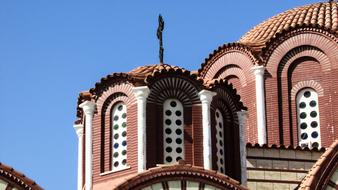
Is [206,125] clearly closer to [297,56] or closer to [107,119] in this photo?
[107,119]

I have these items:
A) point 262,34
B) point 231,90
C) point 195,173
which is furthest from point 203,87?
point 262,34

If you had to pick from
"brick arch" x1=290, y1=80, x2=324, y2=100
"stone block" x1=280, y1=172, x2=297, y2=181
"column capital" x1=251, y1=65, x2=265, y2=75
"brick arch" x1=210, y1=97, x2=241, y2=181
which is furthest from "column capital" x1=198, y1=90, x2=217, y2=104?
"brick arch" x1=290, y1=80, x2=324, y2=100

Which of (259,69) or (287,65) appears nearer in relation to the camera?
(259,69)

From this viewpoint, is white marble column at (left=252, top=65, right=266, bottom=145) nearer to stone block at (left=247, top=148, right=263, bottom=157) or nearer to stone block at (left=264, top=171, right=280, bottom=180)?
stone block at (left=247, top=148, right=263, bottom=157)

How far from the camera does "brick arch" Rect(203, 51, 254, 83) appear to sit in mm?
46844

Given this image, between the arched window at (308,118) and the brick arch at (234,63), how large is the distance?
2.09m

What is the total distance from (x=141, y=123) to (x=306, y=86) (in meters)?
7.85

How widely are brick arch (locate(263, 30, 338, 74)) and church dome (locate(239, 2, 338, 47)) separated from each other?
1.23 ft

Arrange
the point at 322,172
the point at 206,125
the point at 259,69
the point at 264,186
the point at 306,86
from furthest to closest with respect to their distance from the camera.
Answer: the point at 259,69
the point at 306,86
the point at 264,186
the point at 206,125
the point at 322,172

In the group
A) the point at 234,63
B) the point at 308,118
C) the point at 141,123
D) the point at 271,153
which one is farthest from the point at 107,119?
the point at 308,118

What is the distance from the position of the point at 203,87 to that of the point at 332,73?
629 centimetres

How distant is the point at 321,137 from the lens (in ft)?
148

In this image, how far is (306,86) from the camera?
4588cm

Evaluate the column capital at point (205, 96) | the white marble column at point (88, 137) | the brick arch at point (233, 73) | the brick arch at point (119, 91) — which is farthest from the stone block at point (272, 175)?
the white marble column at point (88, 137)
